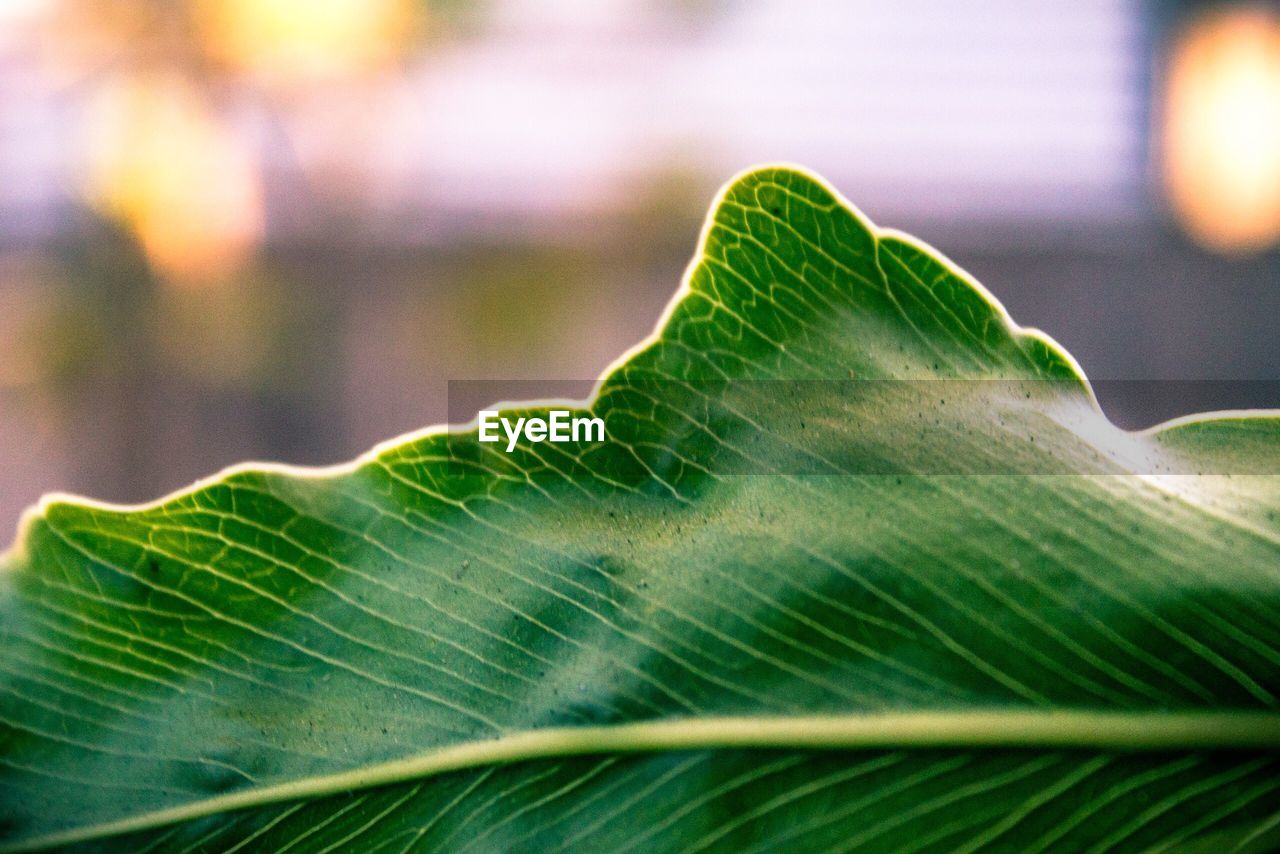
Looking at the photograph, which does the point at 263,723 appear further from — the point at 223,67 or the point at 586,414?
the point at 223,67

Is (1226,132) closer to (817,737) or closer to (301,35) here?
(301,35)

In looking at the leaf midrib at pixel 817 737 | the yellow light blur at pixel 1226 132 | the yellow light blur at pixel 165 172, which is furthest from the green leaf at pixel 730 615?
the yellow light blur at pixel 1226 132

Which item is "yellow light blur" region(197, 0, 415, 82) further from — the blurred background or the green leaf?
the green leaf

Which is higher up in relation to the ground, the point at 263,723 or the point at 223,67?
the point at 223,67

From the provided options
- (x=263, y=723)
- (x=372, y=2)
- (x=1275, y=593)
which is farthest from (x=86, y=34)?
(x=1275, y=593)

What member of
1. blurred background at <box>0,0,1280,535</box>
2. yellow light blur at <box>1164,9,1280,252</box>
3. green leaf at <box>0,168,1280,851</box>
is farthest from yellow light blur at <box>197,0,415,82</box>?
green leaf at <box>0,168,1280,851</box>

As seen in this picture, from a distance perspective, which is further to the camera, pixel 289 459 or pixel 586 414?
pixel 289 459

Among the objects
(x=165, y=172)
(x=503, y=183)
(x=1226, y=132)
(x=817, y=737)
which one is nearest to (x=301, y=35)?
(x=165, y=172)
